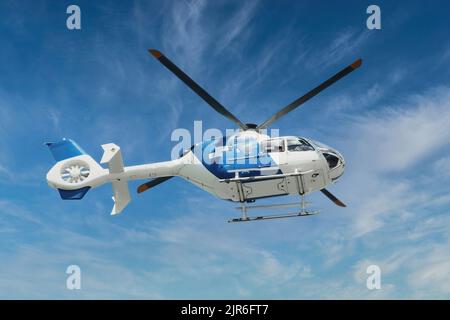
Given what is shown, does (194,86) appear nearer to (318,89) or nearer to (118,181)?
(318,89)

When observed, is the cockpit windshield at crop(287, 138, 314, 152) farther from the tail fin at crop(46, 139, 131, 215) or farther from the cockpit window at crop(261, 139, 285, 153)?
the tail fin at crop(46, 139, 131, 215)

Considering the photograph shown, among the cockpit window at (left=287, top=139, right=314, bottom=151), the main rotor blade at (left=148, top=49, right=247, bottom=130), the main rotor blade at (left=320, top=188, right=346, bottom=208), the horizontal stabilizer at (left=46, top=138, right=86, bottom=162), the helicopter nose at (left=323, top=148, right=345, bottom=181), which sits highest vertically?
the main rotor blade at (left=148, top=49, right=247, bottom=130)

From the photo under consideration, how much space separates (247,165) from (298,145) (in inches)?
137

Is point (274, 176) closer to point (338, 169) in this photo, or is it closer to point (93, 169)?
point (338, 169)

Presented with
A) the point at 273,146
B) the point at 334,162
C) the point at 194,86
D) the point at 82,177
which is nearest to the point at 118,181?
the point at 82,177

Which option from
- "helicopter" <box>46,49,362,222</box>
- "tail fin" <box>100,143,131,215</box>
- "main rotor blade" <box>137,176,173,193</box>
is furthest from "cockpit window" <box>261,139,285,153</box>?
"tail fin" <box>100,143,131,215</box>

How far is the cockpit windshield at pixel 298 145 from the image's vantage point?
29.1 m

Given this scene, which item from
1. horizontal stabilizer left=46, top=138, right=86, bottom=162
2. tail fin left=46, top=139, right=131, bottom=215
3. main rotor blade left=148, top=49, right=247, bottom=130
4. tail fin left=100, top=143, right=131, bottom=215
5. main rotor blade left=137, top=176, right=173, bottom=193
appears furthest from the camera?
horizontal stabilizer left=46, top=138, right=86, bottom=162

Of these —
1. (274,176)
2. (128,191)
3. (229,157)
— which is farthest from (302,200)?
(128,191)

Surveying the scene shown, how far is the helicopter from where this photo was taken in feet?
94.9

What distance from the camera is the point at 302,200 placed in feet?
94.4

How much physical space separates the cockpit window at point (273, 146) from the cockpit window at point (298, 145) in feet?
1.65

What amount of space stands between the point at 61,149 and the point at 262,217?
56.5 ft

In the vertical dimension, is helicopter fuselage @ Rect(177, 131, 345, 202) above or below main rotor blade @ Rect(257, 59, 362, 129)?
below
